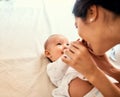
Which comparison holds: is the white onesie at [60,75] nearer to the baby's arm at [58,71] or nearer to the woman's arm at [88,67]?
the baby's arm at [58,71]

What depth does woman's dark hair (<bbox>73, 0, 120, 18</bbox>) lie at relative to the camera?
2.30ft

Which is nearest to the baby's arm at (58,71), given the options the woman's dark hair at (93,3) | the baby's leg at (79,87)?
the baby's leg at (79,87)

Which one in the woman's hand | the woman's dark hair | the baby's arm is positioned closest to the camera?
the woman's dark hair

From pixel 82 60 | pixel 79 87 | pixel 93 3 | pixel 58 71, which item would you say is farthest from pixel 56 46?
pixel 93 3

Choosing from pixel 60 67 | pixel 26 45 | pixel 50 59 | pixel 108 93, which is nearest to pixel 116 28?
pixel 108 93

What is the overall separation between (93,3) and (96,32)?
0.33 ft

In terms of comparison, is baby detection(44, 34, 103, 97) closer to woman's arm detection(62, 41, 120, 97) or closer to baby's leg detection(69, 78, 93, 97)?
baby's leg detection(69, 78, 93, 97)

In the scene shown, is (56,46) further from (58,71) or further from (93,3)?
(93,3)

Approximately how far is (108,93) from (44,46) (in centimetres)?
58

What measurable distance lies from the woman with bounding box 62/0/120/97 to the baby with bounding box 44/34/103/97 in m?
0.16

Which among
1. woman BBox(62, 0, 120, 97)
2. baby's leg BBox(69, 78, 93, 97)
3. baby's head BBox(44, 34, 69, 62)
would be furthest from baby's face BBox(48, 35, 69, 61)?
woman BBox(62, 0, 120, 97)

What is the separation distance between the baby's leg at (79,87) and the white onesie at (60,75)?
0.02m

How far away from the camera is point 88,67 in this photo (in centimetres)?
81

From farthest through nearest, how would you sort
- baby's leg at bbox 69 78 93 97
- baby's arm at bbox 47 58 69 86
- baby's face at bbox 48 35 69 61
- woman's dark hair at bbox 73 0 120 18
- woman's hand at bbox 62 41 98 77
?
baby's face at bbox 48 35 69 61
baby's arm at bbox 47 58 69 86
baby's leg at bbox 69 78 93 97
woman's hand at bbox 62 41 98 77
woman's dark hair at bbox 73 0 120 18
